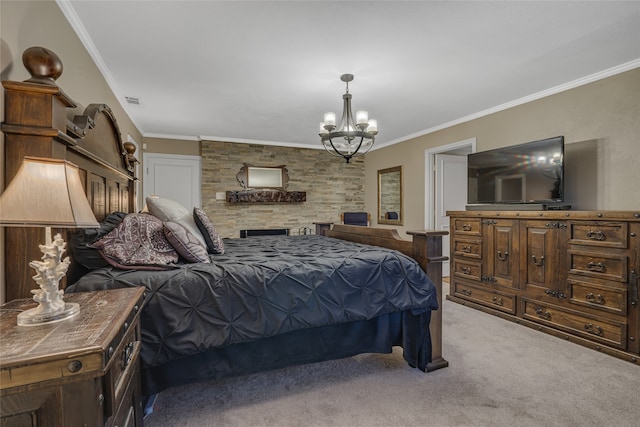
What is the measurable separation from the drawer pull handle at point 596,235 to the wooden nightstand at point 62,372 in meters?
3.20

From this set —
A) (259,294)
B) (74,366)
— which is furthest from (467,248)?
(74,366)

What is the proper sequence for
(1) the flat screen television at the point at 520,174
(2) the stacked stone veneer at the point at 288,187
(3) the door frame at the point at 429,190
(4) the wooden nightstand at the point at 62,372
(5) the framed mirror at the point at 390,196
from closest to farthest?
(4) the wooden nightstand at the point at 62,372
(1) the flat screen television at the point at 520,174
(3) the door frame at the point at 429,190
(2) the stacked stone veneer at the point at 288,187
(5) the framed mirror at the point at 390,196

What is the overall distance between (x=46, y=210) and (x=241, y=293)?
3.03 feet

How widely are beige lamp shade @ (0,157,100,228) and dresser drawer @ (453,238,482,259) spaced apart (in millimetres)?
3534

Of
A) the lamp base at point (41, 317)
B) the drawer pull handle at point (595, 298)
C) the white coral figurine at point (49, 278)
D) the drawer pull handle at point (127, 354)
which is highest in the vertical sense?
the white coral figurine at point (49, 278)

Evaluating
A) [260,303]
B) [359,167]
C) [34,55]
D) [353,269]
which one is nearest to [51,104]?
[34,55]

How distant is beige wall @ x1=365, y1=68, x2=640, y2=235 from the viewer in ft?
9.11

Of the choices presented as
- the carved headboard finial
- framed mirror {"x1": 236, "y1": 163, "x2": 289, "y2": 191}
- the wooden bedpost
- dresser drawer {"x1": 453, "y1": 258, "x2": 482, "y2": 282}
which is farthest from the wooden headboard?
framed mirror {"x1": 236, "y1": 163, "x2": 289, "y2": 191}

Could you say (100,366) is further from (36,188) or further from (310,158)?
(310,158)

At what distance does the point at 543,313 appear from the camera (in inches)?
113

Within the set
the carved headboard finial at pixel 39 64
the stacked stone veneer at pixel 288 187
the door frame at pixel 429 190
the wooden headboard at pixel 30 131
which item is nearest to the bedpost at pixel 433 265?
the wooden headboard at pixel 30 131

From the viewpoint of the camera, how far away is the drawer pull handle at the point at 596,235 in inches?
97.7

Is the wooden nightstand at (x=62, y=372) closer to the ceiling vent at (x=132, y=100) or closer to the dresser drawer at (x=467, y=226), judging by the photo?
the ceiling vent at (x=132, y=100)

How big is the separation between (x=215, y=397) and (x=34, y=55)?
1.90 m
